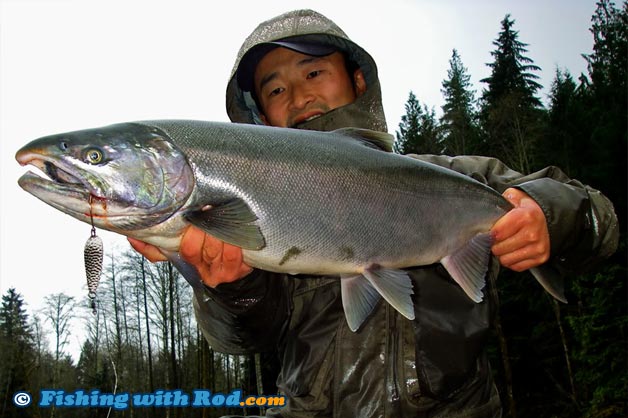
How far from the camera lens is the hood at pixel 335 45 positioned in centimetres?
403

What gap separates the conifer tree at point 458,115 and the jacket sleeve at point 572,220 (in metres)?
22.6

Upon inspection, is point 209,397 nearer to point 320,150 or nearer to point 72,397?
point 72,397

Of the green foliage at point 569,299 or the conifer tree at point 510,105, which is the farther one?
the conifer tree at point 510,105

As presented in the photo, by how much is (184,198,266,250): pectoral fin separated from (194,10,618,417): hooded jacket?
535 mm

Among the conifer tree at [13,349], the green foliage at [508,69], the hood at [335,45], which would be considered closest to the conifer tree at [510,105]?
the green foliage at [508,69]

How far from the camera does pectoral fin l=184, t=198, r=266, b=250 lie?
249 cm

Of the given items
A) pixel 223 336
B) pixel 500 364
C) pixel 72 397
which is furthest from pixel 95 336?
pixel 223 336

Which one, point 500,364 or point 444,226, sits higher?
point 444,226

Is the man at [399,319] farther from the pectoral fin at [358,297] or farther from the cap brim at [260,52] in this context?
the cap brim at [260,52]

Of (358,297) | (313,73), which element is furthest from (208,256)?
(313,73)

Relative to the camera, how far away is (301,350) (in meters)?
3.43

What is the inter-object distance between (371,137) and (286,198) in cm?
84

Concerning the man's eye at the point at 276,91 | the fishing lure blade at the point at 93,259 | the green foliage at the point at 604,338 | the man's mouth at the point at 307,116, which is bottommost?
the green foliage at the point at 604,338

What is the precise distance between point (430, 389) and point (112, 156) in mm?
2251
